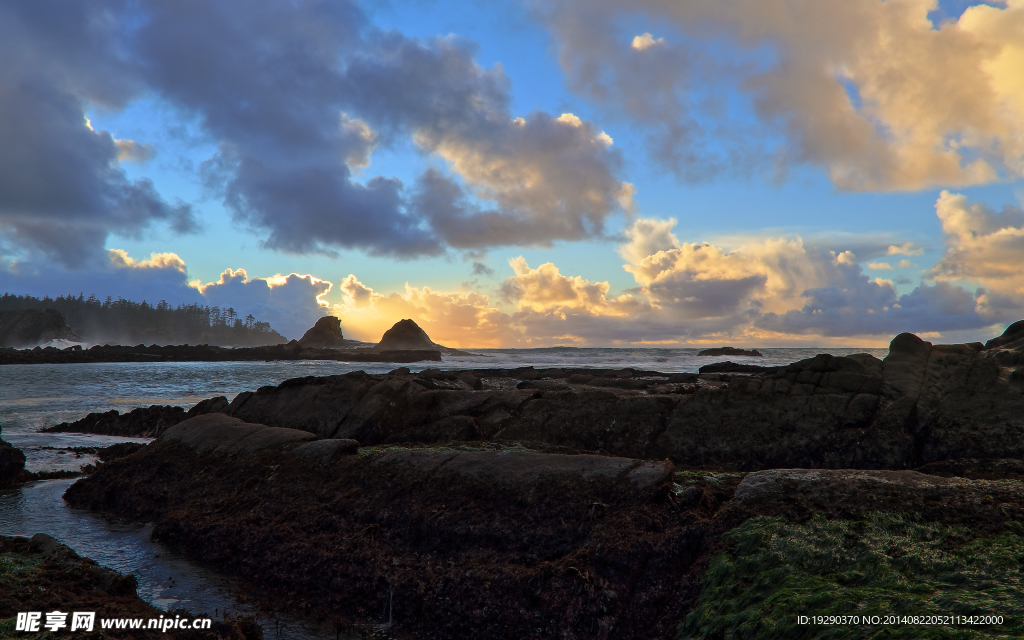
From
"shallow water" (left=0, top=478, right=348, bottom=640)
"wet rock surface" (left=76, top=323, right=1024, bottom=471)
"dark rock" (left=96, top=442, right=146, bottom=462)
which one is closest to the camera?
"shallow water" (left=0, top=478, right=348, bottom=640)

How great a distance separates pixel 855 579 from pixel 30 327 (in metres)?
178

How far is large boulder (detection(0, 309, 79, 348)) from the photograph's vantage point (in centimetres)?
12925

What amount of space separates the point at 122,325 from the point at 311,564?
21452 cm

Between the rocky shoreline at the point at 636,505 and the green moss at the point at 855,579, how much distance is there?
0.02 meters

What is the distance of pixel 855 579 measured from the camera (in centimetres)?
507

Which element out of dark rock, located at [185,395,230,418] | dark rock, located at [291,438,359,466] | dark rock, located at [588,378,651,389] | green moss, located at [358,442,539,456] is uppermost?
dark rock, located at [588,378,651,389]

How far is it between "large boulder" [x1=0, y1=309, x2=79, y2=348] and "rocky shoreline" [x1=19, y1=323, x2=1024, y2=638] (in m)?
163

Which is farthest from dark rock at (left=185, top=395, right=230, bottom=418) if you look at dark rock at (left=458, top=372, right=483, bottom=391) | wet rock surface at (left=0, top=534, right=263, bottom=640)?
wet rock surface at (left=0, top=534, right=263, bottom=640)

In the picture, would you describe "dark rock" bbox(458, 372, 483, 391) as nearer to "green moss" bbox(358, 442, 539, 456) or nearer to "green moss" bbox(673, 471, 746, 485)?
"green moss" bbox(358, 442, 539, 456)

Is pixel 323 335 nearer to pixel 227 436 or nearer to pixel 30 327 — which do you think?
pixel 30 327

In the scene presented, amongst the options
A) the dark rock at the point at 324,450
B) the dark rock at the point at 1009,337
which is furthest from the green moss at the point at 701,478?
the dark rock at the point at 1009,337

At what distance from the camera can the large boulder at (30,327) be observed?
129250 millimetres

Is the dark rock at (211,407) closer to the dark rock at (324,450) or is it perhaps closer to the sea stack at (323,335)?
the dark rock at (324,450)

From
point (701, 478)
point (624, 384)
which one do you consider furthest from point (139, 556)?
point (624, 384)
